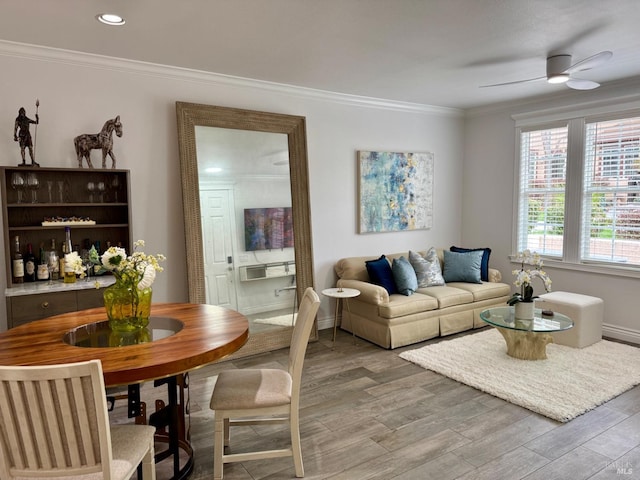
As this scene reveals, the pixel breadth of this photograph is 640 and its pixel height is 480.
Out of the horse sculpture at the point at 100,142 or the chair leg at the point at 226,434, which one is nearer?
the chair leg at the point at 226,434

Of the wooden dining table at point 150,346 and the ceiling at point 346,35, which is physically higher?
the ceiling at point 346,35

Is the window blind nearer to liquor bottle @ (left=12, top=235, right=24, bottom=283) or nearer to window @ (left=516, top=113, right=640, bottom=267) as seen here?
window @ (left=516, top=113, right=640, bottom=267)

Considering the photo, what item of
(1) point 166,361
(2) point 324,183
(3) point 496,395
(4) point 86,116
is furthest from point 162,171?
(3) point 496,395

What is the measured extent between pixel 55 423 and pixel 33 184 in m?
2.40

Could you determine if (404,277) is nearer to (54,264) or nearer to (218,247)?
(218,247)

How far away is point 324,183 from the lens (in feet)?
16.2

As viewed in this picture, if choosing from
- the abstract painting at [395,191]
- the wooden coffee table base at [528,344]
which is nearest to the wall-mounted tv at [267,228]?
the abstract painting at [395,191]

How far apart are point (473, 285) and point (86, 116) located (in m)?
4.36

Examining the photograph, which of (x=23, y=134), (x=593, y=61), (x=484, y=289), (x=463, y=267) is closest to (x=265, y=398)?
(x=23, y=134)

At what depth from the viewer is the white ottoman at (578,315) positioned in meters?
4.22

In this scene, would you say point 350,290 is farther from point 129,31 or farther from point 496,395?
point 129,31

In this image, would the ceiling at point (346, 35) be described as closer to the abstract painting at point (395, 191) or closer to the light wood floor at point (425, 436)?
the abstract painting at point (395, 191)

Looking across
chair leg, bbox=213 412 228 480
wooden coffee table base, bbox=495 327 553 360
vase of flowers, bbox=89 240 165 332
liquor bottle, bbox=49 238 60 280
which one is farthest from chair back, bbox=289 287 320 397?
wooden coffee table base, bbox=495 327 553 360

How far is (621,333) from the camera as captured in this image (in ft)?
15.2
